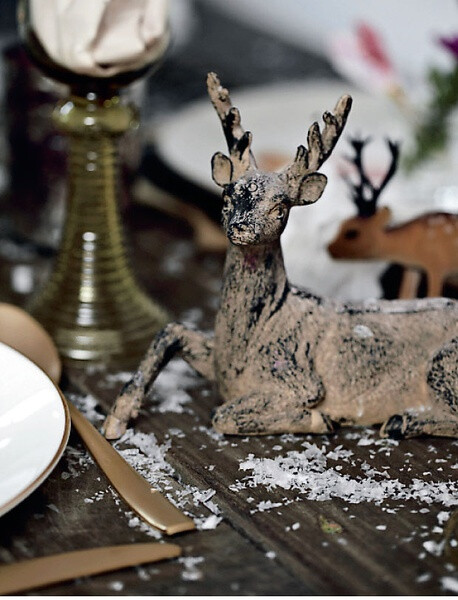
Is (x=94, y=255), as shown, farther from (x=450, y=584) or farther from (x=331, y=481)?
(x=450, y=584)

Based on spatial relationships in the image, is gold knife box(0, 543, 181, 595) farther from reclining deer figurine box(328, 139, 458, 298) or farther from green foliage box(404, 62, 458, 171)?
green foliage box(404, 62, 458, 171)

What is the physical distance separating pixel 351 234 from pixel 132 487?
280 millimetres

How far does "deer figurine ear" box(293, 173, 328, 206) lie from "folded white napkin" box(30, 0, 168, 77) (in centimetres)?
18

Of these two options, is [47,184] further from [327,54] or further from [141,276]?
[327,54]

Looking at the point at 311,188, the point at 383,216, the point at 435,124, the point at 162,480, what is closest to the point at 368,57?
the point at 435,124

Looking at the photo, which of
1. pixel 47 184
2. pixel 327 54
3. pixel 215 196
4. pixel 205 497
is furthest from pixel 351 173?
pixel 327 54

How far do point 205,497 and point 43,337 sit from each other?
204 millimetres

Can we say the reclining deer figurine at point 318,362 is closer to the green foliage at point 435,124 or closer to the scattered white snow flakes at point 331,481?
the scattered white snow flakes at point 331,481

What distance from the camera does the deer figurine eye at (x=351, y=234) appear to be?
2.29ft

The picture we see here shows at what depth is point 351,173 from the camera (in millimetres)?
859

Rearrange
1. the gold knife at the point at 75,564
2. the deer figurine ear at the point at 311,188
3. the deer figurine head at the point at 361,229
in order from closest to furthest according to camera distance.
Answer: the gold knife at the point at 75,564 < the deer figurine ear at the point at 311,188 < the deer figurine head at the point at 361,229

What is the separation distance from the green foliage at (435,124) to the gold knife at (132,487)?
48 cm

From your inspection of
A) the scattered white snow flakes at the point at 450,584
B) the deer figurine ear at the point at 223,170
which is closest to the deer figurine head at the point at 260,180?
the deer figurine ear at the point at 223,170

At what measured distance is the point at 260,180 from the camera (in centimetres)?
54
